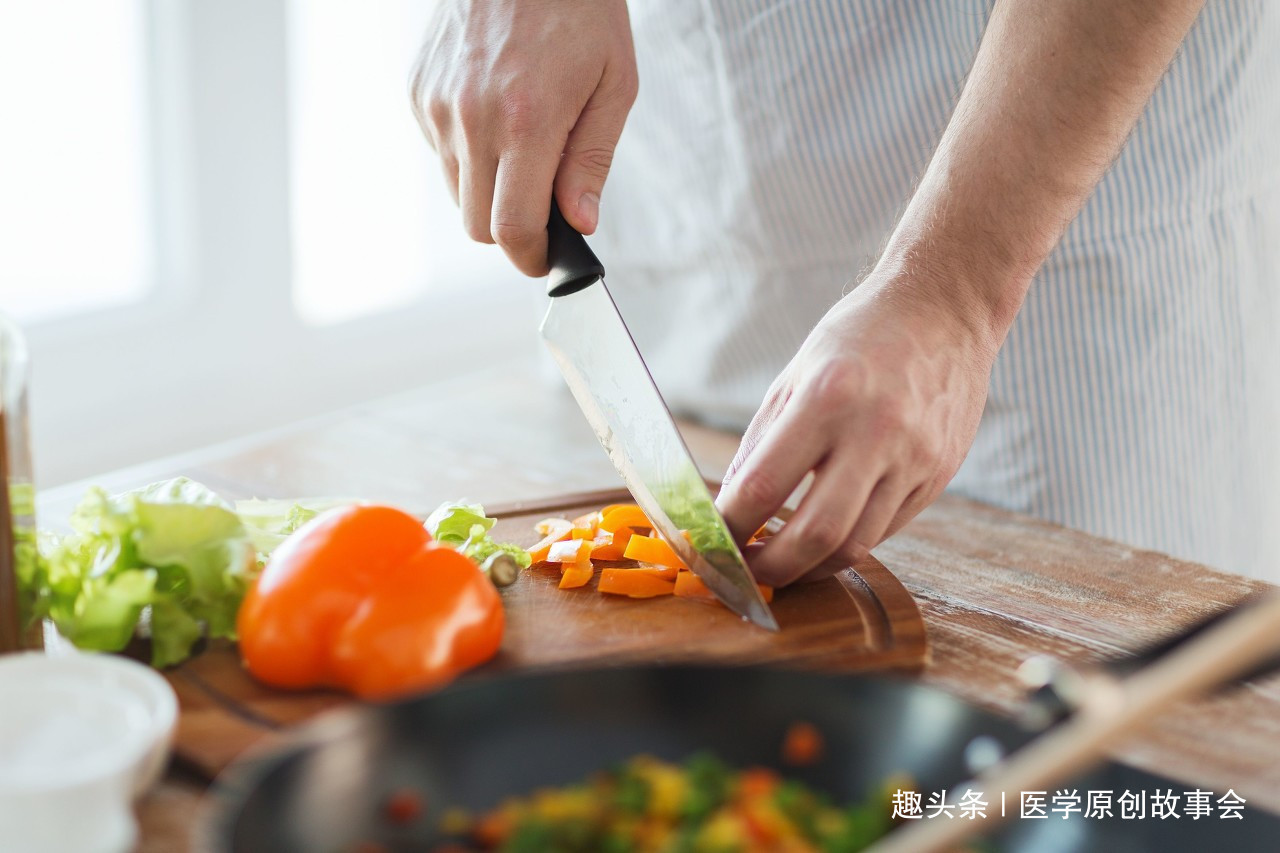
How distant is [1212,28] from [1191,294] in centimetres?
32

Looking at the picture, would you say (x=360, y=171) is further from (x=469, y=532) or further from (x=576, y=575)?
(x=576, y=575)

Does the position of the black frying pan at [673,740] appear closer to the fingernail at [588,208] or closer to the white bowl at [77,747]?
the white bowl at [77,747]

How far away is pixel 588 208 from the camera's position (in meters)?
1.26

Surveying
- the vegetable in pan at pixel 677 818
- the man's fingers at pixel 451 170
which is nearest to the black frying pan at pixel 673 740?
the vegetable in pan at pixel 677 818

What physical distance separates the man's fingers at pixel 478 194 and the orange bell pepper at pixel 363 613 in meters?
0.45

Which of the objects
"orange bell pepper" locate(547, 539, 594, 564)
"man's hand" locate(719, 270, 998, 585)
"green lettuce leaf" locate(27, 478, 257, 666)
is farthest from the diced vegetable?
"green lettuce leaf" locate(27, 478, 257, 666)

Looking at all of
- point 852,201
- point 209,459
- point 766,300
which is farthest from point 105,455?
point 852,201

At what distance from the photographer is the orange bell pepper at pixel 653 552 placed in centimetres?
114

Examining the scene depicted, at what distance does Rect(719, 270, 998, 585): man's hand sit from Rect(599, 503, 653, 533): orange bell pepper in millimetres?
156

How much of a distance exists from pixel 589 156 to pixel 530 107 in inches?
3.5

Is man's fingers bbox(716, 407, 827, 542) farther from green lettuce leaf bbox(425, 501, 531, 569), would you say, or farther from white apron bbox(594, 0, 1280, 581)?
white apron bbox(594, 0, 1280, 581)

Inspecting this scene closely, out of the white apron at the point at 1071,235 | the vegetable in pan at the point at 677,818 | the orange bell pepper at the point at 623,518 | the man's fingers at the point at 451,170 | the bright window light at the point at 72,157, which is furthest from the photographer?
the bright window light at the point at 72,157

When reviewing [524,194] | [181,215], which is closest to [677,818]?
[524,194]

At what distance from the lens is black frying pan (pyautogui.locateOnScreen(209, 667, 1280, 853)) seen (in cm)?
74
